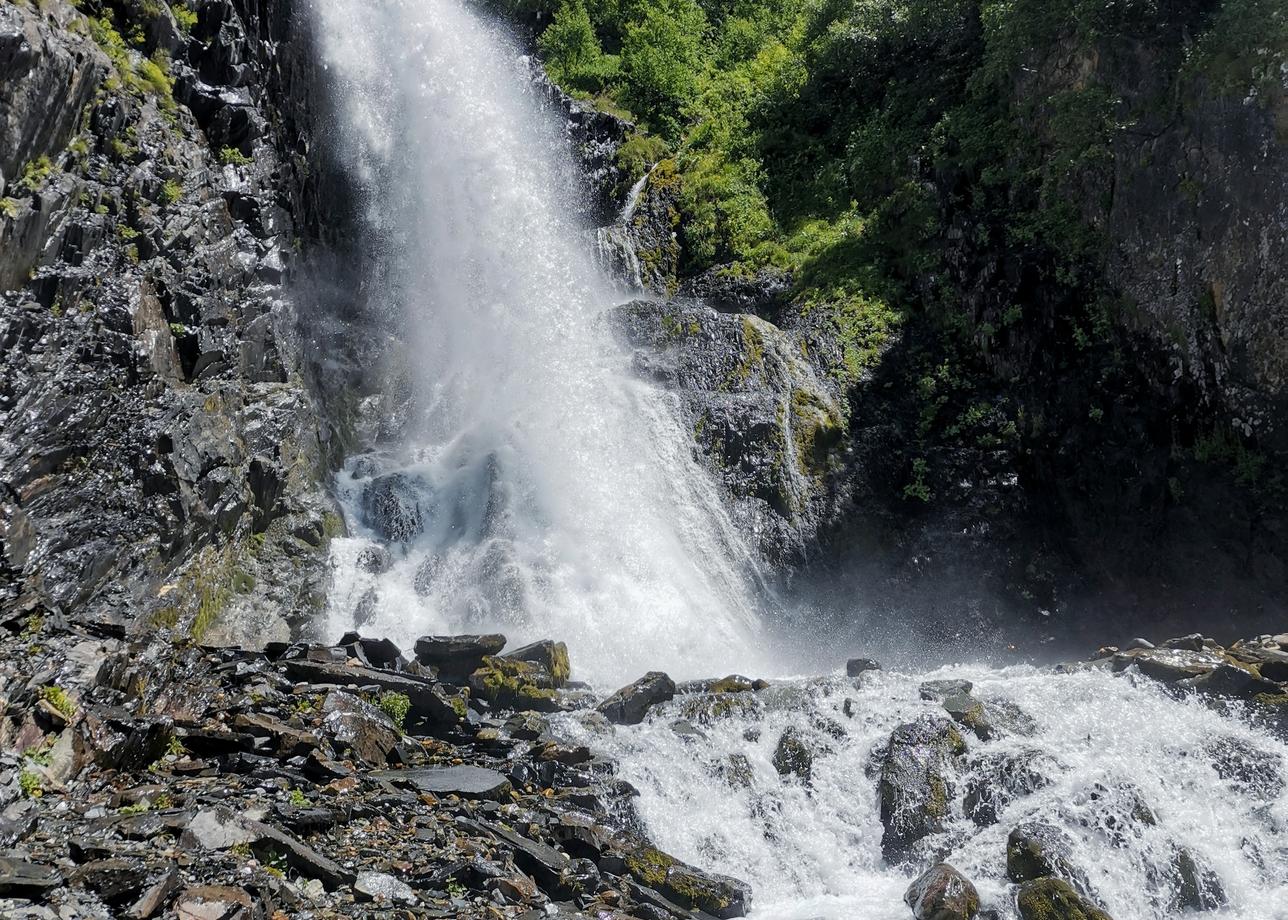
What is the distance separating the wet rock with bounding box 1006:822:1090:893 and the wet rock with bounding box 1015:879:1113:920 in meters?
0.21

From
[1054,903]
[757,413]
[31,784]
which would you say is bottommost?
[31,784]

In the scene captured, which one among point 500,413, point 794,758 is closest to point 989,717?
point 794,758

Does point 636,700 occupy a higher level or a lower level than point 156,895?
lower

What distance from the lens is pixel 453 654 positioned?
1359 centimetres

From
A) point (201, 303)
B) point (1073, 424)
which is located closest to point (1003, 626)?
point (1073, 424)

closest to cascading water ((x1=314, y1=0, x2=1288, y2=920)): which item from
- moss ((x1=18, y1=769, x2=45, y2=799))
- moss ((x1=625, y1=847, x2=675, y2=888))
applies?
moss ((x1=625, y1=847, x2=675, y2=888))

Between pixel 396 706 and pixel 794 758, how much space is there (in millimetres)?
4869

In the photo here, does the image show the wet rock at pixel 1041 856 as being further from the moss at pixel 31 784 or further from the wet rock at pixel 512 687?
the moss at pixel 31 784

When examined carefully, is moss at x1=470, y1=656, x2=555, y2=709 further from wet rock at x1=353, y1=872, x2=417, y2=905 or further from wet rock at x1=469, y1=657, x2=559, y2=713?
wet rock at x1=353, y1=872, x2=417, y2=905

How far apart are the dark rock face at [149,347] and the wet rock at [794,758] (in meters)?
7.87

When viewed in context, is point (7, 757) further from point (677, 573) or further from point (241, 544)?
point (677, 573)

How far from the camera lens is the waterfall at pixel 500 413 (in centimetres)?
1662

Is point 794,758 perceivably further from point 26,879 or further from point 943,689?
point 26,879

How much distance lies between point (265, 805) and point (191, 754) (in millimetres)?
1521
